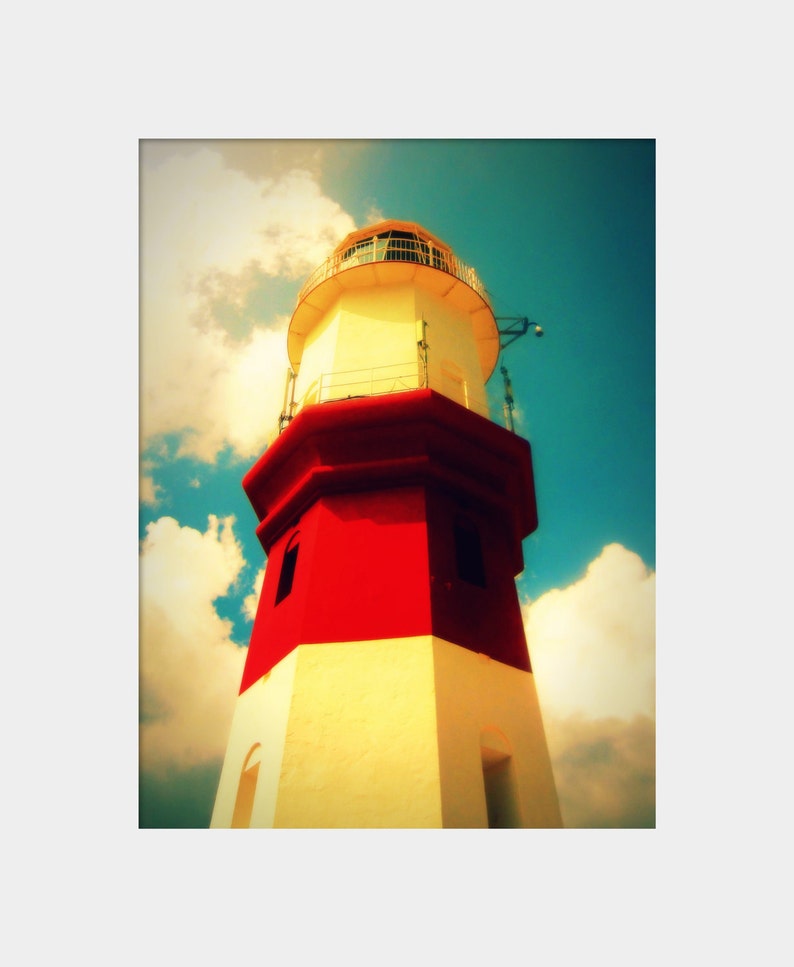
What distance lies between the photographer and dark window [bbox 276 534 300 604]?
611 centimetres

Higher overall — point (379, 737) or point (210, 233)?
point (210, 233)

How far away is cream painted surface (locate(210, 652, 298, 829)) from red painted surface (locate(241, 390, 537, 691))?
0.18m

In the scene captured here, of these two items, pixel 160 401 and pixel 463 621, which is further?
pixel 160 401

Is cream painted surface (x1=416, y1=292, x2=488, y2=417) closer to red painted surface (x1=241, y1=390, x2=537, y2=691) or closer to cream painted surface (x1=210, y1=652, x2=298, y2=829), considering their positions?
red painted surface (x1=241, y1=390, x2=537, y2=691)

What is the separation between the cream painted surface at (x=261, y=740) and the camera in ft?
15.4

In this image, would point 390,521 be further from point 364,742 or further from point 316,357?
point 316,357

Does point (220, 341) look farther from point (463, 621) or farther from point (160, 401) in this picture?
point (463, 621)

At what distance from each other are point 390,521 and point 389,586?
587 millimetres

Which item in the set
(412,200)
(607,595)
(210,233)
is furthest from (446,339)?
(607,595)

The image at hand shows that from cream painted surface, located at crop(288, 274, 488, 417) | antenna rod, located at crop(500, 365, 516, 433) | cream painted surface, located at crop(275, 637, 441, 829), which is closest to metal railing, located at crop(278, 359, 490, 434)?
cream painted surface, located at crop(288, 274, 488, 417)

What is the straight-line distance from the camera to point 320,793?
15.0ft

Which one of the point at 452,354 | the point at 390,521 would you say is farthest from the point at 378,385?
the point at 390,521

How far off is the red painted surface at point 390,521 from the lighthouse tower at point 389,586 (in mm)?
15

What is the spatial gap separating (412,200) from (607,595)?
12.8ft
